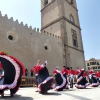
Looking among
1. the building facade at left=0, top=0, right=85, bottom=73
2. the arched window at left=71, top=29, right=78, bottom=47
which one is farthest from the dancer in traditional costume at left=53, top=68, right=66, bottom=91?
the arched window at left=71, top=29, right=78, bottom=47

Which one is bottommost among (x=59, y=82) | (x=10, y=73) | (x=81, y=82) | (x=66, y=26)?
(x=81, y=82)

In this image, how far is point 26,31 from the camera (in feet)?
56.5

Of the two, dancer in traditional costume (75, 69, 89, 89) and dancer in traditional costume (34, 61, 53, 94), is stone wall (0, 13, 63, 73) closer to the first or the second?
dancer in traditional costume (75, 69, 89, 89)

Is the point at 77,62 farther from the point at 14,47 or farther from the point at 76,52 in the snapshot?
the point at 14,47

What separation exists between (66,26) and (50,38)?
16.8ft

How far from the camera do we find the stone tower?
2241 cm

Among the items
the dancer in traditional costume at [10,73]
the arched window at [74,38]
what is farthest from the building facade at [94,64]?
the dancer in traditional costume at [10,73]

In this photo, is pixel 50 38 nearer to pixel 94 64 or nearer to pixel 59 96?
pixel 59 96

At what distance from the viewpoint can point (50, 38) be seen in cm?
2027

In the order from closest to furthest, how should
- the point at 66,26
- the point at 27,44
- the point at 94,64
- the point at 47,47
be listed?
the point at 27,44
the point at 47,47
the point at 66,26
the point at 94,64

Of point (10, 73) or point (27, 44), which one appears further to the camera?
point (27, 44)

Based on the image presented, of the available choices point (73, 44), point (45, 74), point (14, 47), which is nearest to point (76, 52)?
point (73, 44)

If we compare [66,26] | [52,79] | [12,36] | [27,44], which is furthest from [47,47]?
[52,79]

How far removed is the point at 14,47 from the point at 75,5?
2074 cm
